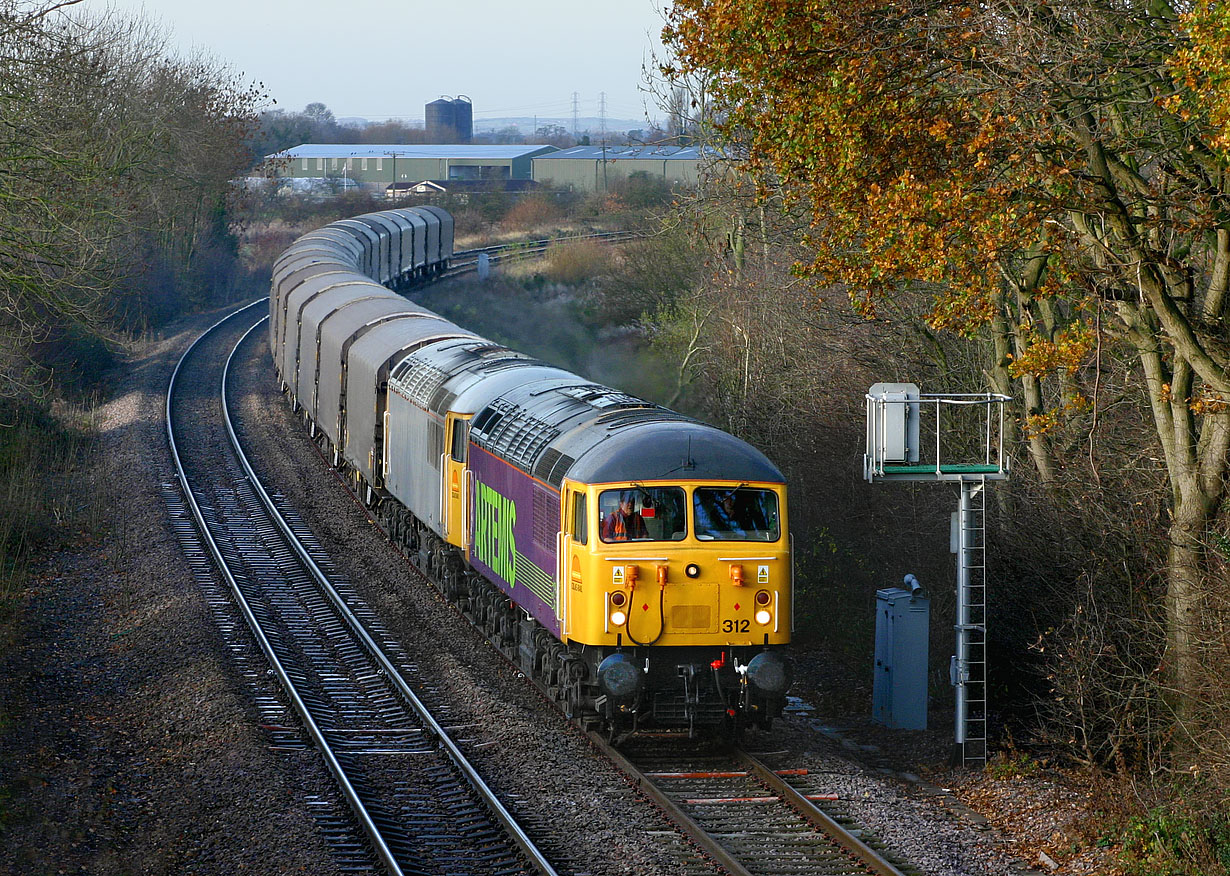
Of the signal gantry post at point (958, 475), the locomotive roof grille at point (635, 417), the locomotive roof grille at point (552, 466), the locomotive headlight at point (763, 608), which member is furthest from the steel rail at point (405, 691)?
the signal gantry post at point (958, 475)

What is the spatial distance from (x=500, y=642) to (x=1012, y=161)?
835cm

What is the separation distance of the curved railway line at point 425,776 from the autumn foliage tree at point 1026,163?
3.50 meters

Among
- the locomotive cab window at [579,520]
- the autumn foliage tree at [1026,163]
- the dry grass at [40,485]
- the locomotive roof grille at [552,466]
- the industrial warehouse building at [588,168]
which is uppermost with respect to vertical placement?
the industrial warehouse building at [588,168]

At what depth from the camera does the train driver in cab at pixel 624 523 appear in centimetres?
1188

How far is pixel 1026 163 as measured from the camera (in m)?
10.9

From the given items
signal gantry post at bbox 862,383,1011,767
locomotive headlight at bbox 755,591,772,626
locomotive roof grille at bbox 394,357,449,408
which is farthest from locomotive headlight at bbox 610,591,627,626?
locomotive roof grille at bbox 394,357,449,408

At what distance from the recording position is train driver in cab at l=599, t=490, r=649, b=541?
468 inches

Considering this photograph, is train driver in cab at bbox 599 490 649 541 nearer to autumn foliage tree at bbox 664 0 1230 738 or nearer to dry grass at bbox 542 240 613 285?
autumn foliage tree at bbox 664 0 1230 738

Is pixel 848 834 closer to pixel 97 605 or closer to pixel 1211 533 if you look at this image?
pixel 1211 533

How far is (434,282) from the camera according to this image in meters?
55.1

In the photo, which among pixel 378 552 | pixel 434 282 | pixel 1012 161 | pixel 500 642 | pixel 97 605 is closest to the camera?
pixel 1012 161

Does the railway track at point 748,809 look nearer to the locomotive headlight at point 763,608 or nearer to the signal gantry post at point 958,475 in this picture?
the locomotive headlight at point 763,608

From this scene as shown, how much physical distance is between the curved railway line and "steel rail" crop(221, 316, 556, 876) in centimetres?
2

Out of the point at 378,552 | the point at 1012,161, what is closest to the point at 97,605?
the point at 378,552
